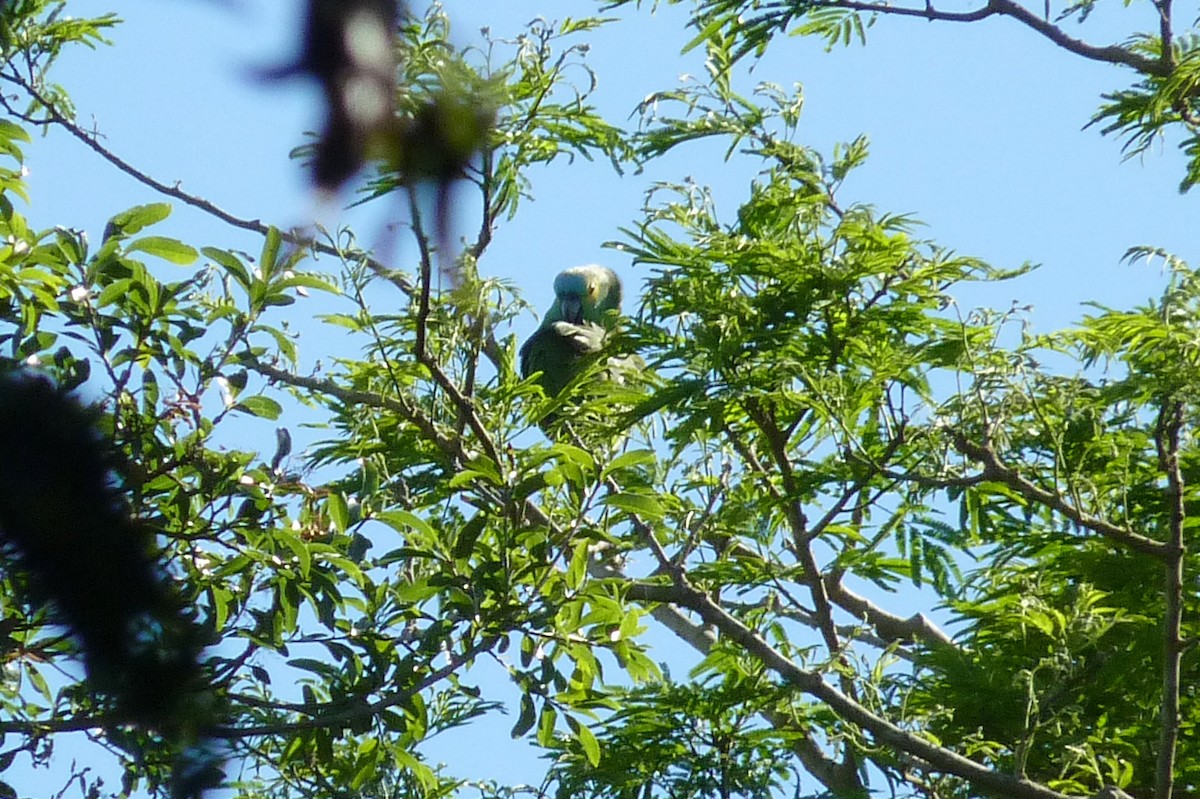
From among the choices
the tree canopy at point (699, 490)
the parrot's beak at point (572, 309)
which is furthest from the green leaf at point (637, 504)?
the parrot's beak at point (572, 309)

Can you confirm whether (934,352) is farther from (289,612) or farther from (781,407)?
(289,612)

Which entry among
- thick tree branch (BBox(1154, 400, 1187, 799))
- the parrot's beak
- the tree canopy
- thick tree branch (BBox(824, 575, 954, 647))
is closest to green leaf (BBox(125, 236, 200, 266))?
the tree canopy

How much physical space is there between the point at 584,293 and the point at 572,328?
2.08 metres

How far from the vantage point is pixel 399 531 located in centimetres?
309

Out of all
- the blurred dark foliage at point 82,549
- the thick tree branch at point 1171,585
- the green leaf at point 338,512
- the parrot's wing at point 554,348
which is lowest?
the blurred dark foliage at point 82,549

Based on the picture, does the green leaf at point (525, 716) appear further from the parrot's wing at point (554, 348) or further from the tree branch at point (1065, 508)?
the parrot's wing at point (554, 348)

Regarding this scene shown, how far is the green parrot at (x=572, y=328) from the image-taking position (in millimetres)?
5331

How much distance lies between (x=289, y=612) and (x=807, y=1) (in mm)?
2146

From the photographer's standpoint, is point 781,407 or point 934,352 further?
point 781,407

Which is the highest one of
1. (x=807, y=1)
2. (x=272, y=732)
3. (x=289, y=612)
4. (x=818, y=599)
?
(x=807, y=1)

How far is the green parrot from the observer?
210 inches

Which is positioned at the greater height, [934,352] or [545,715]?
[934,352]

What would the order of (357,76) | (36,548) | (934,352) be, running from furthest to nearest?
(934,352) → (36,548) → (357,76)

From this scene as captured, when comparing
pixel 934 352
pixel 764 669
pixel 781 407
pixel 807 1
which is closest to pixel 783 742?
pixel 764 669
